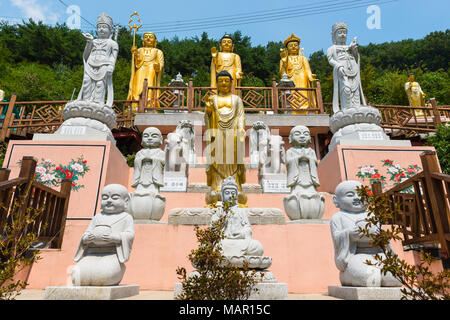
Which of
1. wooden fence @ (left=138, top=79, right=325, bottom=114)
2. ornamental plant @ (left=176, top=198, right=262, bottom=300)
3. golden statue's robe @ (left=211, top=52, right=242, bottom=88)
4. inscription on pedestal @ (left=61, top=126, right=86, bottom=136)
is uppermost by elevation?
golden statue's robe @ (left=211, top=52, right=242, bottom=88)

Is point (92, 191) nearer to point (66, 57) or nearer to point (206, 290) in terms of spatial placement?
point (206, 290)

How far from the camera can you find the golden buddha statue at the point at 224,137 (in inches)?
201

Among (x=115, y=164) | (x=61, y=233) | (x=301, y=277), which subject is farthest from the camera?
(x=115, y=164)

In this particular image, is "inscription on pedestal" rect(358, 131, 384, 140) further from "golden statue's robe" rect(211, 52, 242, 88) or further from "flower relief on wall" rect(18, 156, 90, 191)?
"golden statue's robe" rect(211, 52, 242, 88)

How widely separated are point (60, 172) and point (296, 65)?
11.4 meters

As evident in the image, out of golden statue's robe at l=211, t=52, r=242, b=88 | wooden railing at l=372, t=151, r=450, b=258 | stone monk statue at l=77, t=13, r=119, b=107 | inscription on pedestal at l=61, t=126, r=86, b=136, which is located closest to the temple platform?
wooden railing at l=372, t=151, r=450, b=258

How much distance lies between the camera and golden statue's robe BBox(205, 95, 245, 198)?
511 centimetres

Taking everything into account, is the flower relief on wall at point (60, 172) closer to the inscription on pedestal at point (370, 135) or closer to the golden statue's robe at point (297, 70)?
the inscription on pedestal at point (370, 135)

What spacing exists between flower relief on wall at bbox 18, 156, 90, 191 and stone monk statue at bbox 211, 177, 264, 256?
3.62 metres

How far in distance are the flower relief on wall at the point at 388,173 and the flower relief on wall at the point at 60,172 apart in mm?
5279

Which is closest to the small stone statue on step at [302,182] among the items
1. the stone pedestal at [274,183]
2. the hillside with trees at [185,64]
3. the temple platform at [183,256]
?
the temple platform at [183,256]

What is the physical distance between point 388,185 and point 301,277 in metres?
3.46
